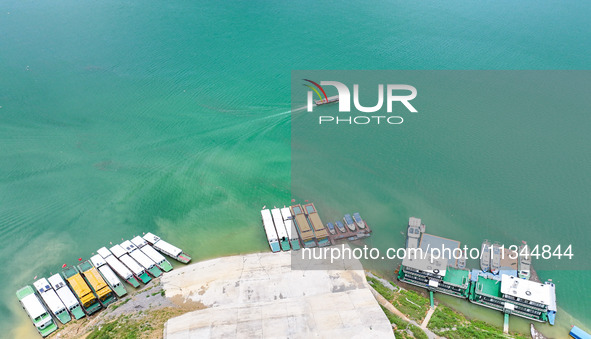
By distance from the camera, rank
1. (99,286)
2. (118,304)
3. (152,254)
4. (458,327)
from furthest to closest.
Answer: (152,254)
(99,286)
(118,304)
(458,327)

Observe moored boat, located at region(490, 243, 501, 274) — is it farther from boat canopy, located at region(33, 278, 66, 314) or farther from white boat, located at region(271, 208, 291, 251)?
boat canopy, located at region(33, 278, 66, 314)

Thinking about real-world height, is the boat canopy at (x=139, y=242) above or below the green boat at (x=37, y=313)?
above

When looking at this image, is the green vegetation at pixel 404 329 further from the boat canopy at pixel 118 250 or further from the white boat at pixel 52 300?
the white boat at pixel 52 300

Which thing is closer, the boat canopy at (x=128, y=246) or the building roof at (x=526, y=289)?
the building roof at (x=526, y=289)

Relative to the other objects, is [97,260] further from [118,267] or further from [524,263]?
[524,263]

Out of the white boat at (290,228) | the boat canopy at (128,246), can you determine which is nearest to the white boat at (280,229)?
the white boat at (290,228)

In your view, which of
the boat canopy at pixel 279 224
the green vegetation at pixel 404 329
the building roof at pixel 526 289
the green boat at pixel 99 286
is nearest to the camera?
the green vegetation at pixel 404 329

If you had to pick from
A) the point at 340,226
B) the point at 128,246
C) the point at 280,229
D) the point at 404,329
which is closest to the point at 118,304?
the point at 128,246

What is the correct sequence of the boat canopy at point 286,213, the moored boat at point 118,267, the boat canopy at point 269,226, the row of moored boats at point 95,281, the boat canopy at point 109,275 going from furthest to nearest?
the boat canopy at point 286,213, the boat canopy at point 269,226, the moored boat at point 118,267, the boat canopy at point 109,275, the row of moored boats at point 95,281

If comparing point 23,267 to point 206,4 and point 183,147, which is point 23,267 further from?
point 206,4

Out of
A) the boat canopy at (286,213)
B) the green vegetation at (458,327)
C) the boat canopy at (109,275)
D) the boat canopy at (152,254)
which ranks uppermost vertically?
the boat canopy at (286,213)
